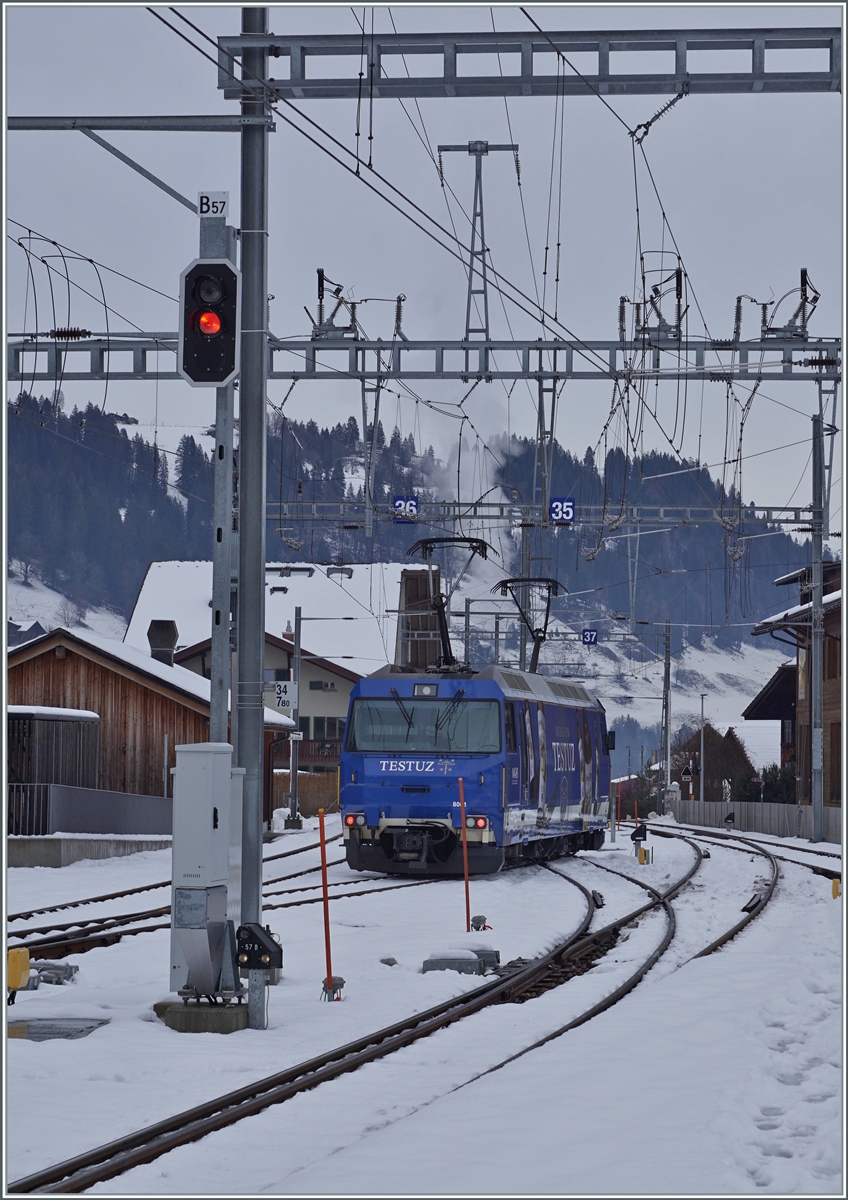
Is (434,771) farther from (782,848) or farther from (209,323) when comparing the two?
(782,848)

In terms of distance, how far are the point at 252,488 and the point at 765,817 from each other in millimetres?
44192

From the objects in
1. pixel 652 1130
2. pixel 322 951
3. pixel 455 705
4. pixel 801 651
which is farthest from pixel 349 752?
pixel 801 651

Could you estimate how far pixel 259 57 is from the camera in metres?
12.7

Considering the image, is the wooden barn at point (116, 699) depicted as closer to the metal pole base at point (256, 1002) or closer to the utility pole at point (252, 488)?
the utility pole at point (252, 488)

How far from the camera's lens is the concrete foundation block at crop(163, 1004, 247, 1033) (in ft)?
35.8

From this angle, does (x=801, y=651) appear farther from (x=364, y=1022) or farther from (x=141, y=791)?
(x=364, y=1022)

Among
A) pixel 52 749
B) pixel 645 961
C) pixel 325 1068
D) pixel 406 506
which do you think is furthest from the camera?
pixel 406 506

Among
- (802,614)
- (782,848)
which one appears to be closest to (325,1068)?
(782,848)

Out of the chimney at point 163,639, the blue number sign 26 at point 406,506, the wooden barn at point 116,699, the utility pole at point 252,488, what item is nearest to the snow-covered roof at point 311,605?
the chimney at point 163,639

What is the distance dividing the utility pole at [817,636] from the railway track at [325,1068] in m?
21.4

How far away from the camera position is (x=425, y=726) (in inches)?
945

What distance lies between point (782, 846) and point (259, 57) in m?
31.1

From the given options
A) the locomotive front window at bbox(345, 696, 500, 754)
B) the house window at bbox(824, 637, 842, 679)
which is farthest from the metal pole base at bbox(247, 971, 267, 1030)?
the house window at bbox(824, 637, 842, 679)

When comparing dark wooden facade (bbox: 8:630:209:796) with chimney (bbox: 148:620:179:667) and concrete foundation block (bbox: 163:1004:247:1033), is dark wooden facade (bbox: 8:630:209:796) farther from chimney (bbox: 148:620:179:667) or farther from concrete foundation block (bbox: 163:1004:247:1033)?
concrete foundation block (bbox: 163:1004:247:1033)
